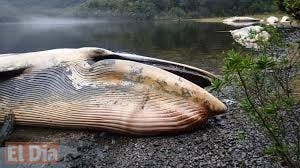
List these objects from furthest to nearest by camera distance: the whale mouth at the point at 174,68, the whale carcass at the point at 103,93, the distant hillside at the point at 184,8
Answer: the distant hillside at the point at 184,8, the whale mouth at the point at 174,68, the whale carcass at the point at 103,93

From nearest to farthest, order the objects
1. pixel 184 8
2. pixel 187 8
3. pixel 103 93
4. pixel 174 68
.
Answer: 1. pixel 103 93
2. pixel 174 68
3. pixel 187 8
4. pixel 184 8

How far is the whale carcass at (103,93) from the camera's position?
310 inches

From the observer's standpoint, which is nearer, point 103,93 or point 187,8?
point 103,93

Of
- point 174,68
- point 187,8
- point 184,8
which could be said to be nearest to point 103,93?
point 174,68

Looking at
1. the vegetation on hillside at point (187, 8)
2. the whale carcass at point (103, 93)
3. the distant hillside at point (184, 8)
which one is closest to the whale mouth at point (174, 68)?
the whale carcass at point (103, 93)

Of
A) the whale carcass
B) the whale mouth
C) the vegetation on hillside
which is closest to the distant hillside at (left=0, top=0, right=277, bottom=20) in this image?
the vegetation on hillside

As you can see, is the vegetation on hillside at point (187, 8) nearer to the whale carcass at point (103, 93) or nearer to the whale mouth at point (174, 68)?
the whale mouth at point (174, 68)

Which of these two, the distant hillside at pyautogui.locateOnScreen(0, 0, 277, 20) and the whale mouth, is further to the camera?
the distant hillside at pyautogui.locateOnScreen(0, 0, 277, 20)

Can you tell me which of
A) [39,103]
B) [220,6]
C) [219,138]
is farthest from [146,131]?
[220,6]

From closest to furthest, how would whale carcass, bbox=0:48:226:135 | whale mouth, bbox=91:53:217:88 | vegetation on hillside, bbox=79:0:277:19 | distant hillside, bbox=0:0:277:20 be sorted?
1. whale carcass, bbox=0:48:226:135
2. whale mouth, bbox=91:53:217:88
3. vegetation on hillside, bbox=79:0:277:19
4. distant hillside, bbox=0:0:277:20

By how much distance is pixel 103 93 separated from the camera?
8391mm

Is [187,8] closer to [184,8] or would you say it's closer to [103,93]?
[184,8]

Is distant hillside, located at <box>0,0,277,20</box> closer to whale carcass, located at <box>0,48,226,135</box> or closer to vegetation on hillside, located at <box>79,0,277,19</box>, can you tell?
vegetation on hillside, located at <box>79,0,277,19</box>

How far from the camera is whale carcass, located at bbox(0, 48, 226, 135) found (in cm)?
788
